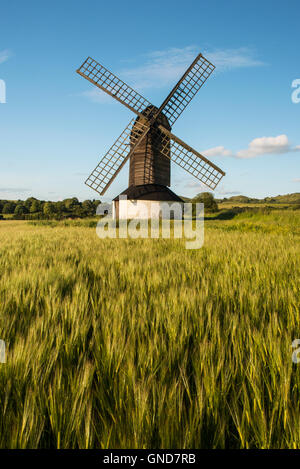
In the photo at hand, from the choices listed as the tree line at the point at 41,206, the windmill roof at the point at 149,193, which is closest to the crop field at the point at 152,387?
the windmill roof at the point at 149,193

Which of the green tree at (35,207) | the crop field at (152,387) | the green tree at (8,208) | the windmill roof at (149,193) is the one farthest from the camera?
the green tree at (8,208)

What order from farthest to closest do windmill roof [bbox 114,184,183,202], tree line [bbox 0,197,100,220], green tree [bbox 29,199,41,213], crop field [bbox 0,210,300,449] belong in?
green tree [bbox 29,199,41,213] → tree line [bbox 0,197,100,220] → windmill roof [bbox 114,184,183,202] → crop field [bbox 0,210,300,449]

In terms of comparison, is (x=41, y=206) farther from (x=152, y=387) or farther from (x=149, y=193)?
(x=152, y=387)

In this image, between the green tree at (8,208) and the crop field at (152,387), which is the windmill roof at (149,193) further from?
the green tree at (8,208)

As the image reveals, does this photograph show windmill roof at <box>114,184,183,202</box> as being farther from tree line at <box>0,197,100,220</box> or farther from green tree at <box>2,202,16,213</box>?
green tree at <box>2,202,16,213</box>

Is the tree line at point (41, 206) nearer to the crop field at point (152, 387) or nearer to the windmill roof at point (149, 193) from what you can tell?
the windmill roof at point (149, 193)

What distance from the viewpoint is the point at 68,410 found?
88 centimetres

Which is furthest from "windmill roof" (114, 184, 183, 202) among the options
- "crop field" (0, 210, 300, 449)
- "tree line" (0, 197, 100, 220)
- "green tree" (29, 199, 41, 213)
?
"green tree" (29, 199, 41, 213)

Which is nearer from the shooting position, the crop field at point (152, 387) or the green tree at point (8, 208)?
the crop field at point (152, 387)

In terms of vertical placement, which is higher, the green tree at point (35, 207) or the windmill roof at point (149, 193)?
the green tree at point (35, 207)

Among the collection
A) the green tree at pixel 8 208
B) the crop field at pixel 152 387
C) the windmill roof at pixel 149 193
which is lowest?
the crop field at pixel 152 387

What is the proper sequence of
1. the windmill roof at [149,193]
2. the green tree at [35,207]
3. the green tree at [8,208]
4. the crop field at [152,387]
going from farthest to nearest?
the green tree at [8,208] < the green tree at [35,207] < the windmill roof at [149,193] < the crop field at [152,387]

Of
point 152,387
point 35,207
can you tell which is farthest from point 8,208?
point 152,387
